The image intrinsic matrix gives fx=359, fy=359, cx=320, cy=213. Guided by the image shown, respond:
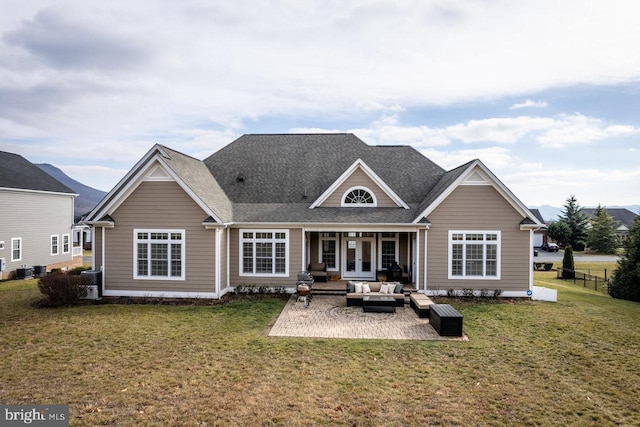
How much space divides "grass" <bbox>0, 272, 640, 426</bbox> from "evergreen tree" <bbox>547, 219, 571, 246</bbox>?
44452 millimetres

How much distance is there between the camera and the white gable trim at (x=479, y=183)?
650 inches

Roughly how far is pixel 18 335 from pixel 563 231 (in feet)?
196

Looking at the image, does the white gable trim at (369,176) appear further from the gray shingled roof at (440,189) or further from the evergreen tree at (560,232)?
the evergreen tree at (560,232)

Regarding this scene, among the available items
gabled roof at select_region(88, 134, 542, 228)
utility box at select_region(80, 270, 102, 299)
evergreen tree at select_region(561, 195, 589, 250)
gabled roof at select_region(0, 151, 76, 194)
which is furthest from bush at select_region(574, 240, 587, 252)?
gabled roof at select_region(0, 151, 76, 194)

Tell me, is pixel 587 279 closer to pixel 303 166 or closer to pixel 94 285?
pixel 303 166

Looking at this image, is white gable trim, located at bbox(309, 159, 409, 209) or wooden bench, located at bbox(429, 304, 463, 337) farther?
white gable trim, located at bbox(309, 159, 409, 209)

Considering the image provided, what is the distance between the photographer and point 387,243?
19.7m

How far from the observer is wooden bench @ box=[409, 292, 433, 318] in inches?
539

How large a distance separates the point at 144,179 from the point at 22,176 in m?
17.7

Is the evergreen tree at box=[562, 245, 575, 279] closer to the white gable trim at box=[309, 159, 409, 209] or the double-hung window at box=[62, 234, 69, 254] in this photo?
the white gable trim at box=[309, 159, 409, 209]

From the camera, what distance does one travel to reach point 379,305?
47.5 ft

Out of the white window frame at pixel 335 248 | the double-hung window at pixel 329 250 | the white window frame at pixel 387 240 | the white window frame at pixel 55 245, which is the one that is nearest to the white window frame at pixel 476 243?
the white window frame at pixel 387 240

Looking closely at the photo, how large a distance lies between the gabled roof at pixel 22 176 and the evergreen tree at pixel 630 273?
3837 centimetres

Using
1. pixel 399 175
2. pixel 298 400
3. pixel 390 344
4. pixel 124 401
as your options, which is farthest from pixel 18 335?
pixel 399 175
